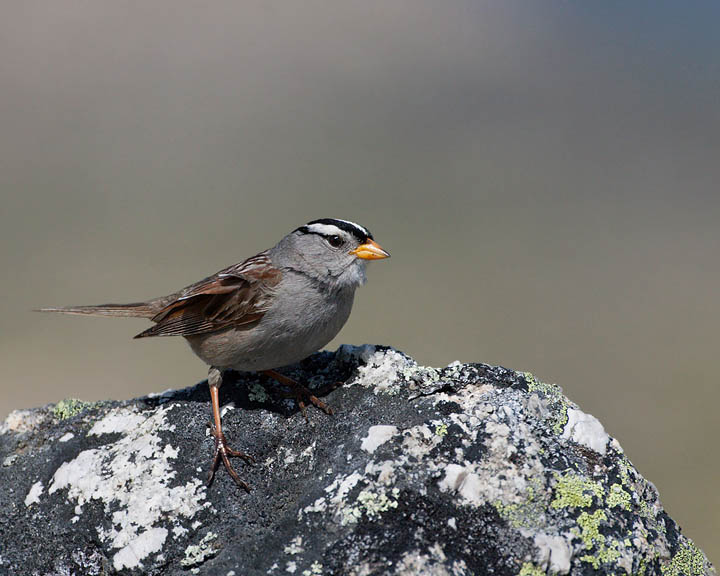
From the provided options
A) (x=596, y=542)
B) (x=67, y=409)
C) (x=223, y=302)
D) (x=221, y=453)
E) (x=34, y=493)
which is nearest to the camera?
(x=596, y=542)

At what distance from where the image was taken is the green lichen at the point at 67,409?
523 cm

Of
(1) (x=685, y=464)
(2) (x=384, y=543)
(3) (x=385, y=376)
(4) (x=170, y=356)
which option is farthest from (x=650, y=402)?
(2) (x=384, y=543)

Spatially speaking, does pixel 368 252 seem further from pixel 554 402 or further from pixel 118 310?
pixel 118 310

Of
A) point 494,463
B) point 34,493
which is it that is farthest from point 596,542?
point 34,493

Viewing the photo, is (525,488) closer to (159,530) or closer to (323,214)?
(159,530)

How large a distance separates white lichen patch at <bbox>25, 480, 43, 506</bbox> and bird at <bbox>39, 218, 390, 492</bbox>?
1078mm

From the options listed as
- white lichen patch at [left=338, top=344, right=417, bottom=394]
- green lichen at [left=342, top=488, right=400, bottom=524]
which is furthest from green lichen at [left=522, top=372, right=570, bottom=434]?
green lichen at [left=342, top=488, right=400, bottom=524]

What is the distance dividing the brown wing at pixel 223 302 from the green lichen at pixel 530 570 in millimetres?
2278

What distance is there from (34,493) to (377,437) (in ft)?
7.00

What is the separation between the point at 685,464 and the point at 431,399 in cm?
1034

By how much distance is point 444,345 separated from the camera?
17.4 meters

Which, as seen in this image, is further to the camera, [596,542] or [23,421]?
[23,421]

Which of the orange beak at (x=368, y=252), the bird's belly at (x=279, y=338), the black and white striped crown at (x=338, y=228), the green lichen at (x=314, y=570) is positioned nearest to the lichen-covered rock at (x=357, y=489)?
the green lichen at (x=314, y=570)

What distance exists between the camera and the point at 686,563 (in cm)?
385
